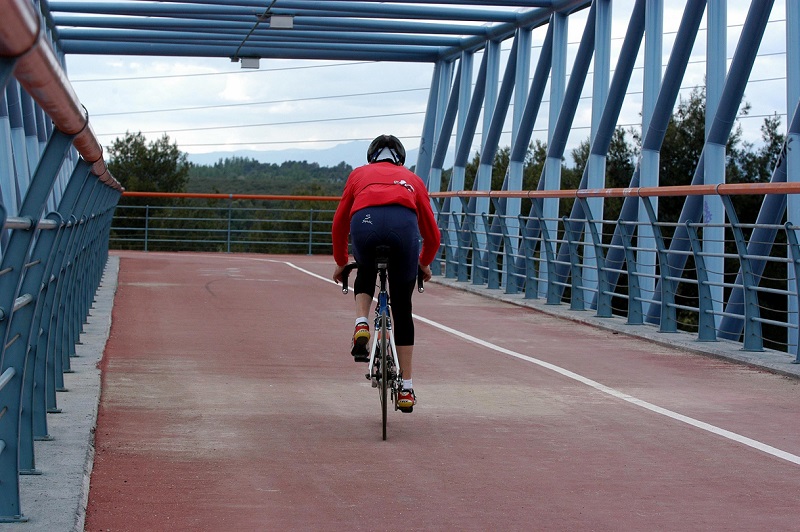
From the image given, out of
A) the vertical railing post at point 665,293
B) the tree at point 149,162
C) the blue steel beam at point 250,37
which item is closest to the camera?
the vertical railing post at point 665,293

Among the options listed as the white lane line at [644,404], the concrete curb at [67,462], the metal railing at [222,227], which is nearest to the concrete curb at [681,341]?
the white lane line at [644,404]

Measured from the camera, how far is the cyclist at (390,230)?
6902 mm

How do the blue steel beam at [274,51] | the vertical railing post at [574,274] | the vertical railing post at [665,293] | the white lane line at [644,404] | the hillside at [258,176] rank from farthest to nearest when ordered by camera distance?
the hillside at [258,176] < the blue steel beam at [274,51] < the vertical railing post at [574,274] < the vertical railing post at [665,293] < the white lane line at [644,404]

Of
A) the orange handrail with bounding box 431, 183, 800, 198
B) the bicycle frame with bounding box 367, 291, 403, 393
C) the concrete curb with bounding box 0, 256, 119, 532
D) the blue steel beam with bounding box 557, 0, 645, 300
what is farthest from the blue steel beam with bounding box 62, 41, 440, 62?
the bicycle frame with bounding box 367, 291, 403, 393

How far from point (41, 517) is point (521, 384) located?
16.7ft

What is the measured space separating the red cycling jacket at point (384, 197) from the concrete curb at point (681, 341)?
152 inches

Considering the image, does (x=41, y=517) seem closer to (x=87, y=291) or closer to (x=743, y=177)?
(x=87, y=291)

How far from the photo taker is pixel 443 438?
6.93m

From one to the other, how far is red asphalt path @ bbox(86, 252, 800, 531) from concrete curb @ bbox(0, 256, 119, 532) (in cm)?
10

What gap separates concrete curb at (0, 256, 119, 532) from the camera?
4.61 meters

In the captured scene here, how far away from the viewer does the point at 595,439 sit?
6.96 meters

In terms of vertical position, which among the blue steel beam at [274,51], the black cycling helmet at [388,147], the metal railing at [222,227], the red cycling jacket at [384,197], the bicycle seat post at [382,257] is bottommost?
the metal railing at [222,227]

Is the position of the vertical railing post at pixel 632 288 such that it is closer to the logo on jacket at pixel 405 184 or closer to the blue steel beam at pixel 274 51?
the logo on jacket at pixel 405 184

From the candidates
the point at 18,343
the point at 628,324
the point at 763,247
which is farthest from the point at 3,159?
the point at 18,343
